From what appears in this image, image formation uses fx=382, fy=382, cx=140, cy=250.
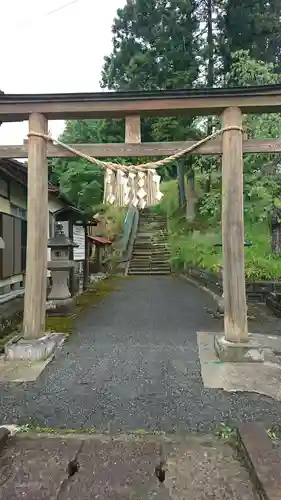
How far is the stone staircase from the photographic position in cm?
2108

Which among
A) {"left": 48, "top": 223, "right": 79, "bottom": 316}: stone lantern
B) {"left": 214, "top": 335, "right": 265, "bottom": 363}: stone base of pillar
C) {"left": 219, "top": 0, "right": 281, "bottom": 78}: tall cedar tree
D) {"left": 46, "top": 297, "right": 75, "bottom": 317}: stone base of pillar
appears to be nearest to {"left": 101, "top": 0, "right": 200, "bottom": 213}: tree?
{"left": 219, "top": 0, "right": 281, "bottom": 78}: tall cedar tree

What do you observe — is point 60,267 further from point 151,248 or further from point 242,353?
point 151,248

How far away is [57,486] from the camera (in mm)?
2453

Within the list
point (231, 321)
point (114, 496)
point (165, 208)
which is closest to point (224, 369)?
point (231, 321)

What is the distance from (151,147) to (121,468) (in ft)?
13.4

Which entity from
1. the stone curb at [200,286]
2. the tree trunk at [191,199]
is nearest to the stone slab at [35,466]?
the stone curb at [200,286]

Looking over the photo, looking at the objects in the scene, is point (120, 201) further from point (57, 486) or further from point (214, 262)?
point (214, 262)

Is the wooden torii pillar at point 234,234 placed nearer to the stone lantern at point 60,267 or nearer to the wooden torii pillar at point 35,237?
the wooden torii pillar at point 35,237

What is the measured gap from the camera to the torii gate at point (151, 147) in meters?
5.27

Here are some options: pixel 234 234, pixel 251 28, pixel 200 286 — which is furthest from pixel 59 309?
pixel 251 28

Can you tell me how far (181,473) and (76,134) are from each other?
2003 centimetres

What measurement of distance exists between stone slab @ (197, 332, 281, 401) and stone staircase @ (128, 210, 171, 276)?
15213 mm

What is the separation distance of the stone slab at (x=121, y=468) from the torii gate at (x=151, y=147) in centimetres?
245

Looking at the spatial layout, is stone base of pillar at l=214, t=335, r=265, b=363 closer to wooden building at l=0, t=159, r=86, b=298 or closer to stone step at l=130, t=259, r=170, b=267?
wooden building at l=0, t=159, r=86, b=298
